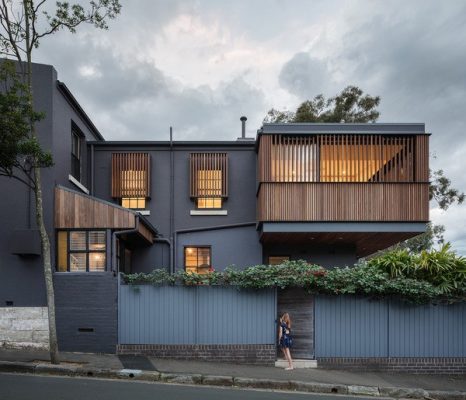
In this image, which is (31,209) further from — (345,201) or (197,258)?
(345,201)

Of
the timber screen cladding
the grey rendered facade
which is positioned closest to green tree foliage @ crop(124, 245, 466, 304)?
the grey rendered facade

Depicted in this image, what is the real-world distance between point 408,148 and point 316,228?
4.41 metres

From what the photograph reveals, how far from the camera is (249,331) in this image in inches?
545

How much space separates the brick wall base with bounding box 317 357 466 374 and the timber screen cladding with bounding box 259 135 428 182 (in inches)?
242

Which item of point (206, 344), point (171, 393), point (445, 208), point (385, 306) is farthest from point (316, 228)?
point (445, 208)

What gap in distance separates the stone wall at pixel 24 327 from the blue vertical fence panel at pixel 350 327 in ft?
25.5

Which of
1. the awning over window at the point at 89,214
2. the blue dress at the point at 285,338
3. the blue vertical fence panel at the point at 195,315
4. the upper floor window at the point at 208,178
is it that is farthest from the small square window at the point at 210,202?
the blue dress at the point at 285,338

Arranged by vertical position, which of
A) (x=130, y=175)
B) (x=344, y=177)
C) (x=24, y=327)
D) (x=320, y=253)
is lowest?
(x=24, y=327)

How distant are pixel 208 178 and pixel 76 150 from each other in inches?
205

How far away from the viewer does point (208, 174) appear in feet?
65.2

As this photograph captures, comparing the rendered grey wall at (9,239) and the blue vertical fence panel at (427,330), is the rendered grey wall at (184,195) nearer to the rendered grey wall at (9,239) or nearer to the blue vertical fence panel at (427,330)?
the rendered grey wall at (9,239)

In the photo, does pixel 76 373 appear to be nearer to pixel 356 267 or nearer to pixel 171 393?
pixel 171 393

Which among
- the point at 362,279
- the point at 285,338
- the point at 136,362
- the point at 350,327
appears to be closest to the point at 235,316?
the point at 285,338

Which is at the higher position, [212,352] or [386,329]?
[386,329]
